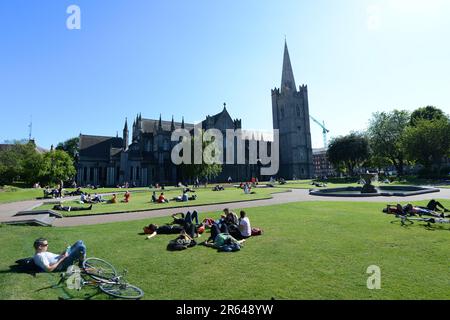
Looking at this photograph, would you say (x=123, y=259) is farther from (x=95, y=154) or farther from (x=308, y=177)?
(x=308, y=177)

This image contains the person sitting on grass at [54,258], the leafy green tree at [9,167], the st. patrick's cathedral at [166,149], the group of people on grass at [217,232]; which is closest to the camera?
the person sitting on grass at [54,258]

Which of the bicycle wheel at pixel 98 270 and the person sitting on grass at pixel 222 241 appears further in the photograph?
the person sitting on grass at pixel 222 241

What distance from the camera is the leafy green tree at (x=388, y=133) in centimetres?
7131

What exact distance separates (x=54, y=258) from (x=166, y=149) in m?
66.7

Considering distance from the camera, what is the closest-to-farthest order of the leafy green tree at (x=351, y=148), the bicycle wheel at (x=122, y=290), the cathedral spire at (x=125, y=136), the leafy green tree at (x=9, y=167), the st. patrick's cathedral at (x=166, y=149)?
the bicycle wheel at (x=122, y=290) < the leafy green tree at (x=9, y=167) < the st. patrick's cathedral at (x=166, y=149) < the leafy green tree at (x=351, y=148) < the cathedral spire at (x=125, y=136)

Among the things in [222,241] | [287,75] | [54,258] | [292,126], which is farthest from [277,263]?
[287,75]

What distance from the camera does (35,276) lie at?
6.68 m

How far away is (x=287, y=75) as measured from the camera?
95875 mm

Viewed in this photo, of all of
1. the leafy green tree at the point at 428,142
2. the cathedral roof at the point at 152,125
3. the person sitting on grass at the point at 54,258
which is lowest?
the person sitting on grass at the point at 54,258

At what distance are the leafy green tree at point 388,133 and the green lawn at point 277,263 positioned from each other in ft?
230

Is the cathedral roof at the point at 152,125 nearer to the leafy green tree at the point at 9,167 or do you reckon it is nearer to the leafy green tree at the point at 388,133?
the leafy green tree at the point at 9,167

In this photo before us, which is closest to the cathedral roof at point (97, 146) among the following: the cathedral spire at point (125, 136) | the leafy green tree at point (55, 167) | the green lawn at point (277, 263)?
the cathedral spire at point (125, 136)

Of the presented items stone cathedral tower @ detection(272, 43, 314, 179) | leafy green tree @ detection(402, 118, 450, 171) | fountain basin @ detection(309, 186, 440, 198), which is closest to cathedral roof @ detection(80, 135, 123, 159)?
stone cathedral tower @ detection(272, 43, 314, 179)
